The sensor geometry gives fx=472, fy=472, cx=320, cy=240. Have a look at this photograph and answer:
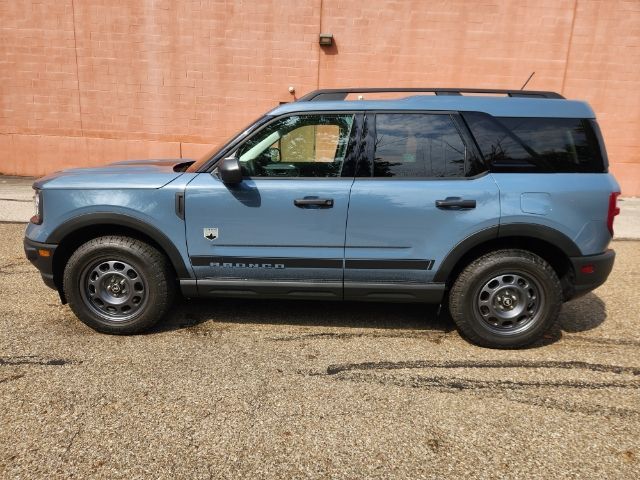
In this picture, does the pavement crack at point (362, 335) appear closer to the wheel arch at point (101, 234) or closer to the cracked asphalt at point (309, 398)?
the cracked asphalt at point (309, 398)

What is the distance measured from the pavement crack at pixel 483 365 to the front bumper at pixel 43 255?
2262 millimetres

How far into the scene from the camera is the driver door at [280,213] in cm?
345

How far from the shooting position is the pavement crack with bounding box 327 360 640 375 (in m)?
3.30

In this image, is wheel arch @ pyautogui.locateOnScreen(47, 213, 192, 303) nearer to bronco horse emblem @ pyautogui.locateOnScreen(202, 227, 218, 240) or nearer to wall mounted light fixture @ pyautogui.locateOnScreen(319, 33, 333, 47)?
bronco horse emblem @ pyautogui.locateOnScreen(202, 227, 218, 240)

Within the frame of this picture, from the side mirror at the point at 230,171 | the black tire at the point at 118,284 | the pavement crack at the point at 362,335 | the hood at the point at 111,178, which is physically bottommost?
the pavement crack at the point at 362,335

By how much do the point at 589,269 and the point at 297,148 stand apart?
92.1 inches

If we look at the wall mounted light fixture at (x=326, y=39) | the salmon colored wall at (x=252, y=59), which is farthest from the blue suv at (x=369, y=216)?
the salmon colored wall at (x=252, y=59)

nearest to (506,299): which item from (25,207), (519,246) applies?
(519,246)

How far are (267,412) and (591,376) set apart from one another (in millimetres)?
2234

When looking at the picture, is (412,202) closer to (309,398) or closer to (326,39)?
(309,398)

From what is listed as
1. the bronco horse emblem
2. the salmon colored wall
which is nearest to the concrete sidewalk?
the salmon colored wall

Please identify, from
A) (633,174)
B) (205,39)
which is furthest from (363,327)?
(633,174)

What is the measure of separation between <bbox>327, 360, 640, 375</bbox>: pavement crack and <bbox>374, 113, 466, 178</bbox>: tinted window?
1.36 m

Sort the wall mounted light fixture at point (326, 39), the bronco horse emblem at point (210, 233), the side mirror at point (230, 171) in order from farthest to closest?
the wall mounted light fixture at point (326, 39)
the bronco horse emblem at point (210, 233)
the side mirror at point (230, 171)
